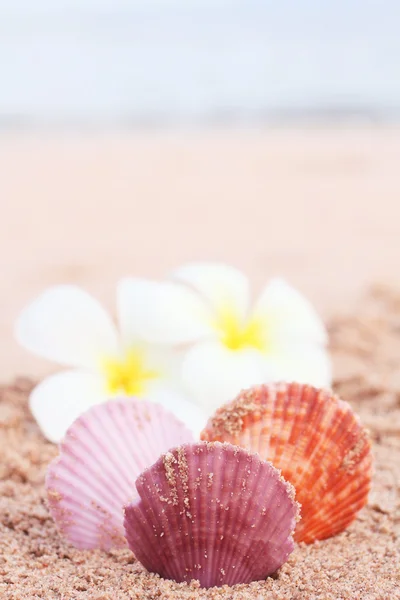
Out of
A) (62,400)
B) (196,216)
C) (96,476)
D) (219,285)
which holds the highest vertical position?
(196,216)

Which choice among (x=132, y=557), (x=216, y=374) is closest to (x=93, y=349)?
(x=216, y=374)

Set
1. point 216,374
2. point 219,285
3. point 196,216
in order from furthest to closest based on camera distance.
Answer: point 196,216 < point 219,285 < point 216,374

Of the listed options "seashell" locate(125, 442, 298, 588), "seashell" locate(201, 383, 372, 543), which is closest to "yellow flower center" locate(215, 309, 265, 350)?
"seashell" locate(201, 383, 372, 543)

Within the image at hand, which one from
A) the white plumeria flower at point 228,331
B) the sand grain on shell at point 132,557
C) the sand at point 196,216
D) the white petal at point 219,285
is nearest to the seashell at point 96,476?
the sand grain on shell at point 132,557

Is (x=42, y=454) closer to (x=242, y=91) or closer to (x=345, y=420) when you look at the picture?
(x=345, y=420)

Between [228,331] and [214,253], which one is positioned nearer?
[228,331]

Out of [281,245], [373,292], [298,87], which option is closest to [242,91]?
[298,87]

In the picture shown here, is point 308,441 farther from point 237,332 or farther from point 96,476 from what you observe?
point 237,332
